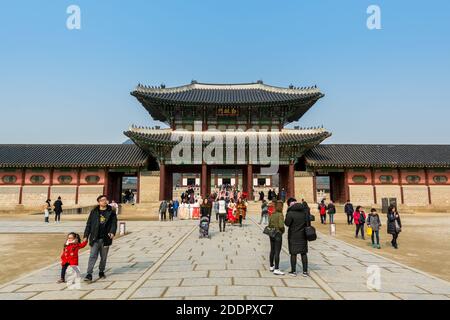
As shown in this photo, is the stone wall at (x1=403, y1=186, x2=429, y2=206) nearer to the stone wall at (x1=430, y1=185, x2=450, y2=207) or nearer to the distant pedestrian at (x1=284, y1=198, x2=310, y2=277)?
the stone wall at (x1=430, y1=185, x2=450, y2=207)

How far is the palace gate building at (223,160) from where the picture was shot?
26.7m

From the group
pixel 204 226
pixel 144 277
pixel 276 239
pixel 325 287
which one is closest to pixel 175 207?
pixel 204 226

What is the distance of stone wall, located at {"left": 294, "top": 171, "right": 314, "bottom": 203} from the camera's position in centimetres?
2723

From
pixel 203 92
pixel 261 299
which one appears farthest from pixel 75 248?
pixel 203 92

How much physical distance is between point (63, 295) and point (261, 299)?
327 centimetres

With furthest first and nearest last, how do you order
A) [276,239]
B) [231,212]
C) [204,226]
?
[231,212] < [204,226] < [276,239]

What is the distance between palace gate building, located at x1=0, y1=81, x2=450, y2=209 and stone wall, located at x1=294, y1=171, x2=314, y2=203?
3.6 inches

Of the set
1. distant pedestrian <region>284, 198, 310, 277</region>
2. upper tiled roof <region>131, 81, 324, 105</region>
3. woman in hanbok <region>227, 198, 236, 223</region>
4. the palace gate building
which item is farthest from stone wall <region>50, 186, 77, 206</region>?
distant pedestrian <region>284, 198, 310, 277</region>

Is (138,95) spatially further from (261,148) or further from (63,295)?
(63,295)

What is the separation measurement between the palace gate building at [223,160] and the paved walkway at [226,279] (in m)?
18.0

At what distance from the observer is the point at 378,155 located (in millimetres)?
28734

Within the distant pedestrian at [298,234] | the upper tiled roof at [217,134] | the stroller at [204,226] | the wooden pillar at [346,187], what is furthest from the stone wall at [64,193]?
the distant pedestrian at [298,234]

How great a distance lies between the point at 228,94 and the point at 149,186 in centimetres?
1305

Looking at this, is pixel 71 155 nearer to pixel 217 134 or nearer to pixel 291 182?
pixel 217 134
